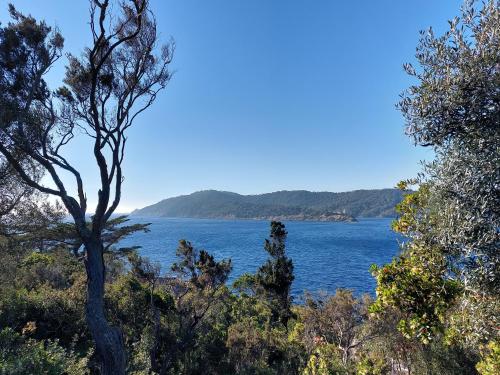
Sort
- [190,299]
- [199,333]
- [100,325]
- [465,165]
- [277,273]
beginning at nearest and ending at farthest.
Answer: [465,165]
[100,325]
[199,333]
[190,299]
[277,273]

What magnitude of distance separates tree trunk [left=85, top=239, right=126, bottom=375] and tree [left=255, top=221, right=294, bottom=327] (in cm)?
2295

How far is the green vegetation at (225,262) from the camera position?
12.9 feet

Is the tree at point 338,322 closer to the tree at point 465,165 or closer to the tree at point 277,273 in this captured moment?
the tree at point 277,273

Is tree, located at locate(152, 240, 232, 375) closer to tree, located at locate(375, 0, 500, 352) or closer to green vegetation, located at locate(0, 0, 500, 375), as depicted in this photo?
green vegetation, located at locate(0, 0, 500, 375)

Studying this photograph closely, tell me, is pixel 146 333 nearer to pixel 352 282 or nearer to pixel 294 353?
pixel 294 353

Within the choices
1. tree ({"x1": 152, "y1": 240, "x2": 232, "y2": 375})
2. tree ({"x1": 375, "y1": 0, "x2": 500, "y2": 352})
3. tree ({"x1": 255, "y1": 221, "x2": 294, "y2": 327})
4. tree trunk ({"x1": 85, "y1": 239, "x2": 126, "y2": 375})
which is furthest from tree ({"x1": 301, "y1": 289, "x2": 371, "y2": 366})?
tree ({"x1": 375, "y1": 0, "x2": 500, "y2": 352})

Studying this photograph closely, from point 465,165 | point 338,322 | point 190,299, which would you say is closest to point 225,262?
point 190,299

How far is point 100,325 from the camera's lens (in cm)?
789

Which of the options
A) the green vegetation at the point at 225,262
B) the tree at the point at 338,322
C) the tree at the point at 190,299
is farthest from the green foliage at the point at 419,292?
the tree at the point at 338,322

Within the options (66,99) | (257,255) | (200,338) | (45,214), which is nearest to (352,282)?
(257,255)

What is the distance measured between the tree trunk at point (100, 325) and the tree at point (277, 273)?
2295cm

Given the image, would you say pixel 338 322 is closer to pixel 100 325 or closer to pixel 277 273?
pixel 100 325

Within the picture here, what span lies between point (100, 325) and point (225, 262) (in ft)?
34.4

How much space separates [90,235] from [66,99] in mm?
4620
